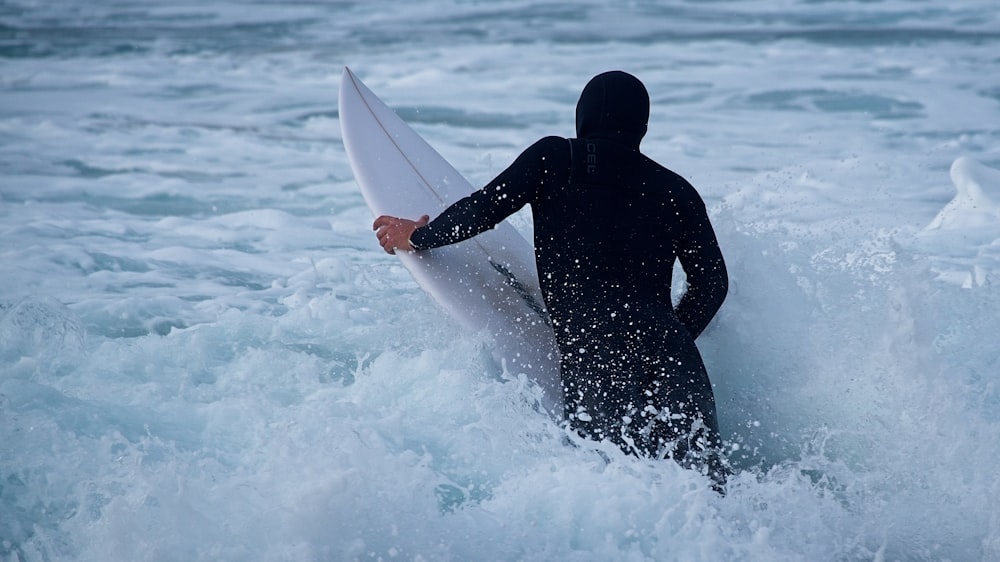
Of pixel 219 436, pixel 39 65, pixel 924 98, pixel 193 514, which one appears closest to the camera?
pixel 193 514

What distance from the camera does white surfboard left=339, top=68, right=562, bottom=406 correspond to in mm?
3818

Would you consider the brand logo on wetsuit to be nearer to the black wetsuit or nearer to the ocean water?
the ocean water

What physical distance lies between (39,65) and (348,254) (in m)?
9.23

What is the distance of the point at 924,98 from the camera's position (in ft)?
33.7

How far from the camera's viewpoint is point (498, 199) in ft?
10.8

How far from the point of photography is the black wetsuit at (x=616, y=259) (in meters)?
3.11

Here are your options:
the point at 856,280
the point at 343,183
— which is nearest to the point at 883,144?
the point at 343,183

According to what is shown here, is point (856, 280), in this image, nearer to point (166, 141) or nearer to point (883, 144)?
point (883, 144)

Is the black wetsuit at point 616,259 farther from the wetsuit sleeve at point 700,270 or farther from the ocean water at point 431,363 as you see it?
the ocean water at point 431,363

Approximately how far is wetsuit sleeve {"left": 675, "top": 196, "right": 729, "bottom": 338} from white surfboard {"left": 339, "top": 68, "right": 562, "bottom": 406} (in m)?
0.57

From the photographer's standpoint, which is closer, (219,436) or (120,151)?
(219,436)

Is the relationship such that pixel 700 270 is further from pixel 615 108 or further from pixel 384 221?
pixel 384 221

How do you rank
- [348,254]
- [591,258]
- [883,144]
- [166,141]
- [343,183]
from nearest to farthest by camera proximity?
[591,258]
[348,254]
[343,183]
[883,144]
[166,141]

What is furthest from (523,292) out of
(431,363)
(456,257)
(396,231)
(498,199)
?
(498,199)
